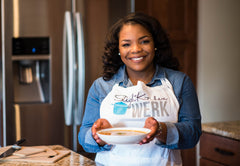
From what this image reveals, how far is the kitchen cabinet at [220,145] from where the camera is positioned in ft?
6.06

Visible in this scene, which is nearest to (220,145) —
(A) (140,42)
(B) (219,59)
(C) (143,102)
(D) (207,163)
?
(D) (207,163)

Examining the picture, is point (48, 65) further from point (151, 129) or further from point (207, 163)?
point (151, 129)

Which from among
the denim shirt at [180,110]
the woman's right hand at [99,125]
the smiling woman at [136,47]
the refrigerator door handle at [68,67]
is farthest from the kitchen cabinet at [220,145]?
the refrigerator door handle at [68,67]

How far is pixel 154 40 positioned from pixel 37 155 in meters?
0.74

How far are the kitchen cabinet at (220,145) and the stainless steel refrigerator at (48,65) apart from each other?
2.98 ft

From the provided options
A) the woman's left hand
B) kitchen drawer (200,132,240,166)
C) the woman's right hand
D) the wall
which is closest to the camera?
the woman's left hand

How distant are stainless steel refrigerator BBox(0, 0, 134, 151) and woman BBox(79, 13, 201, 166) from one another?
0.84 metres

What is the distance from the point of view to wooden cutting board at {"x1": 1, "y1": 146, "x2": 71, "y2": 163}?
1378 mm

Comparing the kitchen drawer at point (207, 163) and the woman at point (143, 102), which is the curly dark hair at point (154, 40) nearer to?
the woman at point (143, 102)

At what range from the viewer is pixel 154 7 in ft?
9.22

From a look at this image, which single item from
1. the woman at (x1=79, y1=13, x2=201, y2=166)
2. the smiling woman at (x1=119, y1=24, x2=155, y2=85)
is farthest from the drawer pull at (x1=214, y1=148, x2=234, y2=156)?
the smiling woman at (x1=119, y1=24, x2=155, y2=85)

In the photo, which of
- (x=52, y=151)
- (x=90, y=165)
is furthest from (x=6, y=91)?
(x=90, y=165)

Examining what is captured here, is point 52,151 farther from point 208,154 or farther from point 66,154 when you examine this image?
point 208,154

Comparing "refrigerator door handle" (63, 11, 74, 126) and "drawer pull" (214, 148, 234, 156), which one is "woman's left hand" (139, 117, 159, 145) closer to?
"drawer pull" (214, 148, 234, 156)
